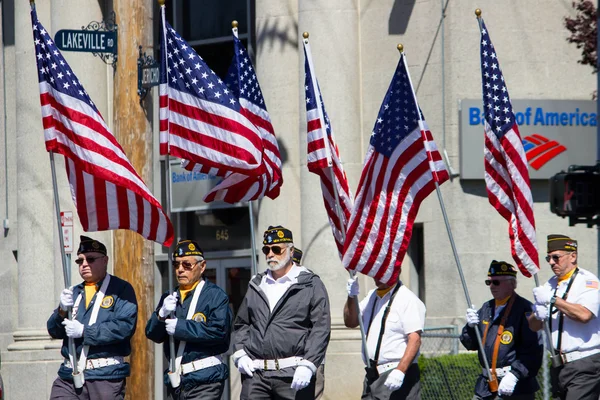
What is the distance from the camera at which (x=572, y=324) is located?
37.8ft

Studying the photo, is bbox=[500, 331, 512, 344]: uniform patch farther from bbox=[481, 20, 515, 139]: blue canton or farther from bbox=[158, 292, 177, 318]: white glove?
bbox=[158, 292, 177, 318]: white glove

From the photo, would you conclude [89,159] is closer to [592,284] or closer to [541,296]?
[541,296]

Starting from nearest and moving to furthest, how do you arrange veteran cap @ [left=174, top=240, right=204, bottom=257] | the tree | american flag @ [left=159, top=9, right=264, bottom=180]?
1. veteran cap @ [left=174, top=240, right=204, bottom=257]
2. american flag @ [left=159, top=9, right=264, bottom=180]
3. the tree

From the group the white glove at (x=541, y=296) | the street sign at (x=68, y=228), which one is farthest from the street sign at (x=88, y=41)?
the white glove at (x=541, y=296)

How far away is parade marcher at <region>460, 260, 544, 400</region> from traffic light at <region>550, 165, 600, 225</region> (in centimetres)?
94

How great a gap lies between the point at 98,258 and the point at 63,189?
7755 millimetres

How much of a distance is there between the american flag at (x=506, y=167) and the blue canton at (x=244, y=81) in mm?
2857

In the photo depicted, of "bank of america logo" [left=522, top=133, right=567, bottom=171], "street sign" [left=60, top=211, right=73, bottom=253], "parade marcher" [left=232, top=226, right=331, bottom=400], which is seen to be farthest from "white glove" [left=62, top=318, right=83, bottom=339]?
"bank of america logo" [left=522, top=133, right=567, bottom=171]

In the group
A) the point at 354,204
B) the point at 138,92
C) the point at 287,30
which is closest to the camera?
the point at 354,204

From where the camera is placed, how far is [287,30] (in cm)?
1822

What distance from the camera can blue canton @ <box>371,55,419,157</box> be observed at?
11.8 meters

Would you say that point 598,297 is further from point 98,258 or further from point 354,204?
point 98,258

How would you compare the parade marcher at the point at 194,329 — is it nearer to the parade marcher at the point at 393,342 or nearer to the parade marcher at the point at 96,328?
the parade marcher at the point at 96,328

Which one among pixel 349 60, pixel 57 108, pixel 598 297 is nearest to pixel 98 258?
pixel 57 108
